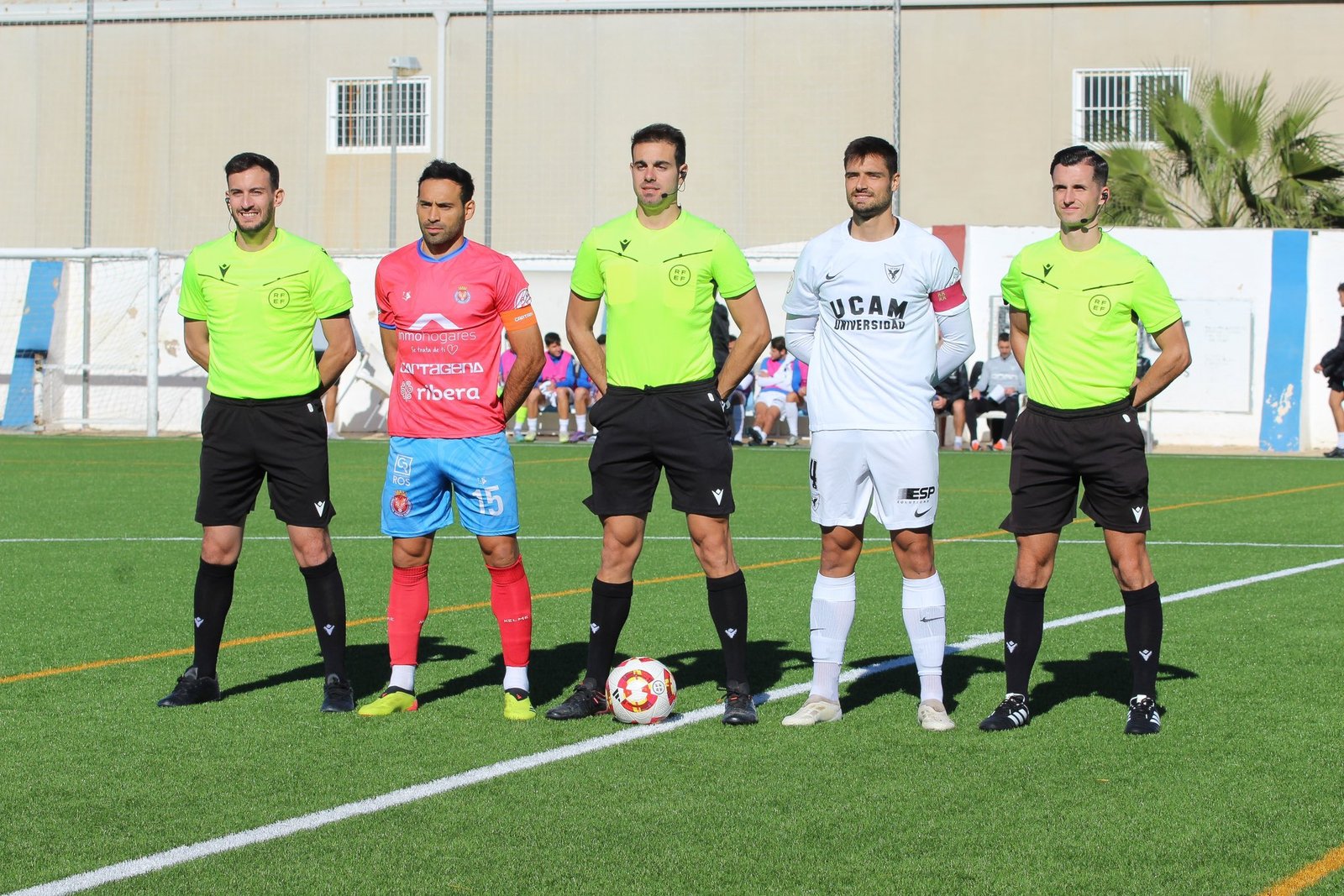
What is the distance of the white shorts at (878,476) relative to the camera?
237 inches

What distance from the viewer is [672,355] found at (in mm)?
6176

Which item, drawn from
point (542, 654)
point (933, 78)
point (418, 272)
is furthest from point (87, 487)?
point (933, 78)

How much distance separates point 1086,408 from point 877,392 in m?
0.80

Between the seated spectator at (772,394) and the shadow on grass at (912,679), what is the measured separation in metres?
18.3

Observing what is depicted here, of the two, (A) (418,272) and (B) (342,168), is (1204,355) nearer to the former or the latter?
(B) (342,168)

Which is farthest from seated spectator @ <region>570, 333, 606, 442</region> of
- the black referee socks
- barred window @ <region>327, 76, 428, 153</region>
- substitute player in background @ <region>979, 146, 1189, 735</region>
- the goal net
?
substitute player in background @ <region>979, 146, 1189, 735</region>

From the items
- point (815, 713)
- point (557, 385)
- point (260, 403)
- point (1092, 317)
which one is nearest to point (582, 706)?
point (815, 713)

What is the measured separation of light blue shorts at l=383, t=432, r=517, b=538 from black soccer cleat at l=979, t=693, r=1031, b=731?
6.35 feet

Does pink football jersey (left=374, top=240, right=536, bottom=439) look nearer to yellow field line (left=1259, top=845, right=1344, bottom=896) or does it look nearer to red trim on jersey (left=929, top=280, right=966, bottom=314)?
red trim on jersey (left=929, top=280, right=966, bottom=314)

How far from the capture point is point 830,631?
245 inches

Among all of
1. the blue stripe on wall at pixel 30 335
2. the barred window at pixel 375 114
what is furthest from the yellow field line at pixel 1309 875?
the barred window at pixel 375 114

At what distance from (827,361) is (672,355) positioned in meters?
0.59

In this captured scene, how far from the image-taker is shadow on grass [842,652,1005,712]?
259 inches

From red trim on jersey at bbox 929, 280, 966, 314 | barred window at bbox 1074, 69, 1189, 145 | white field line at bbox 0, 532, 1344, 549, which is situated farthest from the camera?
barred window at bbox 1074, 69, 1189, 145
